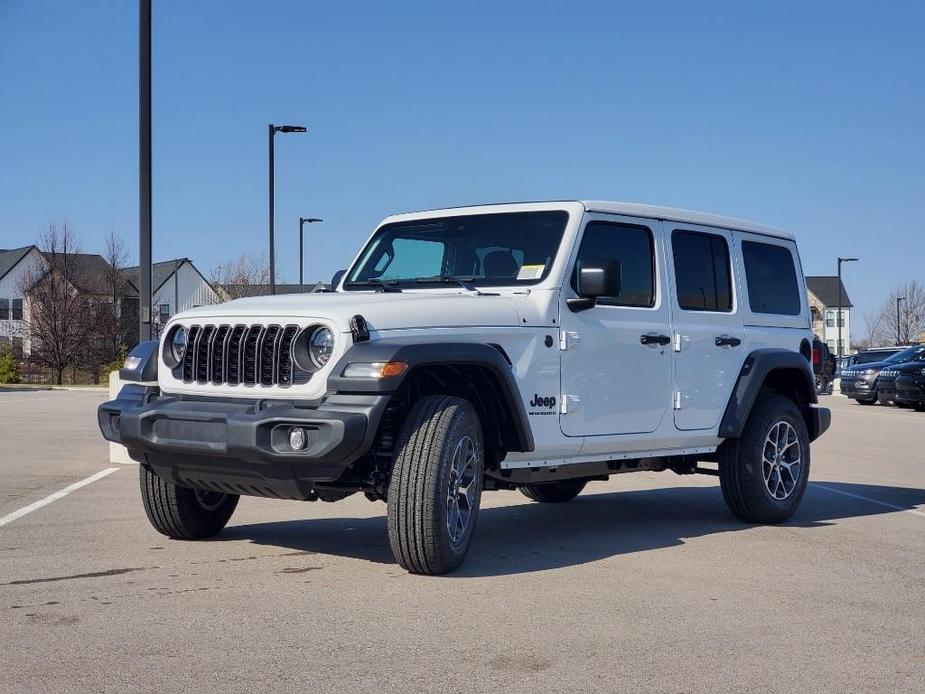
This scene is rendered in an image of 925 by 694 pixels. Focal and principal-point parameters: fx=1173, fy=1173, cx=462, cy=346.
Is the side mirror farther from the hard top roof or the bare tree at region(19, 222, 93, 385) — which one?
the bare tree at region(19, 222, 93, 385)

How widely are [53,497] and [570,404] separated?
4918 mm

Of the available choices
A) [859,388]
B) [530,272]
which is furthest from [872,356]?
[530,272]

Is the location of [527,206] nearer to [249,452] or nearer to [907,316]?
[249,452]

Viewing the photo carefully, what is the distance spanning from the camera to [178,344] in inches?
262

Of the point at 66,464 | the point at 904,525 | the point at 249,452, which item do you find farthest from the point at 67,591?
the point at 66,464

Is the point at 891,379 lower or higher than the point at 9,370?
higher

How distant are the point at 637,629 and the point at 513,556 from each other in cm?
189

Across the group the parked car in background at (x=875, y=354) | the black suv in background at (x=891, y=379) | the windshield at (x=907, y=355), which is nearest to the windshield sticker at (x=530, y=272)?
the black suv in background at (x=891, y=379)

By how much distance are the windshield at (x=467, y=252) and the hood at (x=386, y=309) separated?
0.45 metres

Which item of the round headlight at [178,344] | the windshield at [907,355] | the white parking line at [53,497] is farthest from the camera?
the windshield at [907,355]

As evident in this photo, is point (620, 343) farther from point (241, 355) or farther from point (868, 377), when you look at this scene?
point (868, 377)

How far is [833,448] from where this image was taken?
1587 cm

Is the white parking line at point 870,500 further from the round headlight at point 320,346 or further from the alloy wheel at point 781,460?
the round headlight at point 320,346

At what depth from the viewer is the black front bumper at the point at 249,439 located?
5.73 metres
